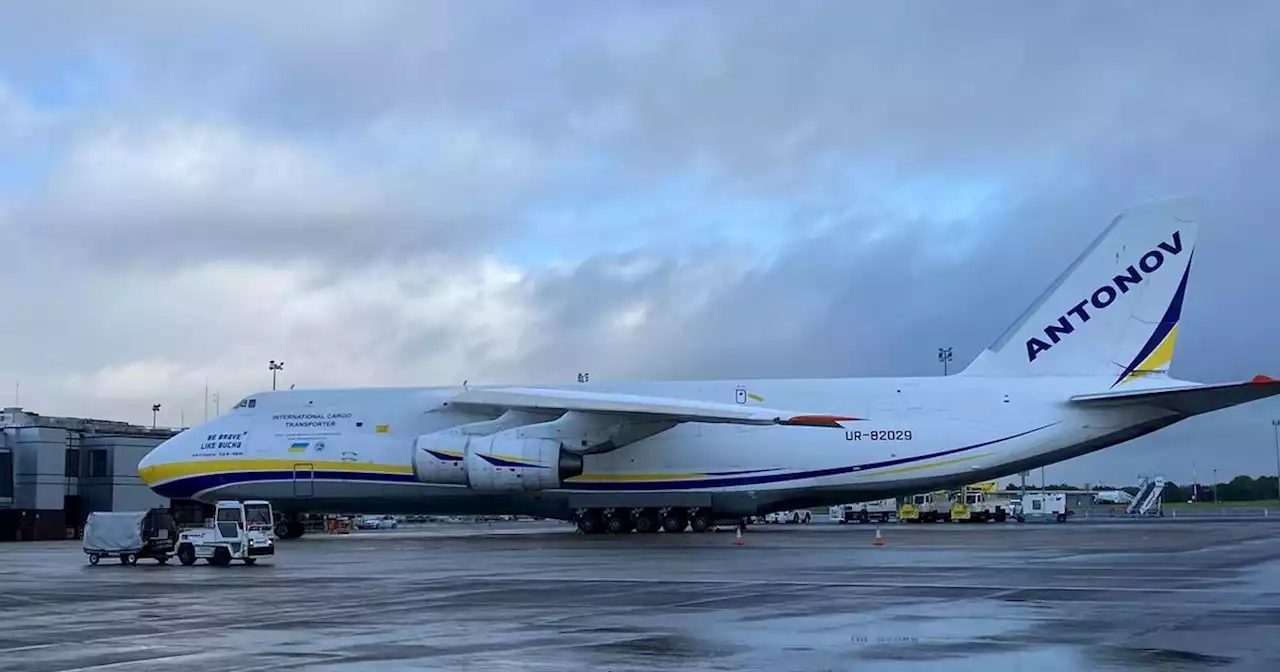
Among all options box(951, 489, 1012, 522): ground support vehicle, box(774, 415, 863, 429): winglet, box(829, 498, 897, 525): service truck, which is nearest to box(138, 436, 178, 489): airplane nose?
box(774, 415, 863, 429): winglet

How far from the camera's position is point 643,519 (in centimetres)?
4250

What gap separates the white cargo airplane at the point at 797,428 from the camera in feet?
127

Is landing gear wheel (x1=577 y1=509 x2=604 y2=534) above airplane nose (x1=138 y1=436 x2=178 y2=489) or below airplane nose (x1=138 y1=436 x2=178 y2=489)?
below

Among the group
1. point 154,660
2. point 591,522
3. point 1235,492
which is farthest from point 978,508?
point 1235,492

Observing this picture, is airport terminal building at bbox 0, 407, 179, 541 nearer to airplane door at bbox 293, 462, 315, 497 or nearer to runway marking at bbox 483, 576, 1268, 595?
airplane door at bbox 293, 462, 315, 497

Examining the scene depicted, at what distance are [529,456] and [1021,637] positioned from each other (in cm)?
2785

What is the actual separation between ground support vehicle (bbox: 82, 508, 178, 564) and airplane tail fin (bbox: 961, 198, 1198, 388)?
85.6 feet

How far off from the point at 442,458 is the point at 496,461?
1.97 m

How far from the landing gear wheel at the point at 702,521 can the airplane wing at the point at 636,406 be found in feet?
13.5

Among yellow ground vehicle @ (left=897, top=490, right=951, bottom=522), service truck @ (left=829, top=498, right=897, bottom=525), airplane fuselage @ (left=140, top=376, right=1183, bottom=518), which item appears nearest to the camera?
airplane fuselage @ (left=140, top=376, right=1183, bottom=518)

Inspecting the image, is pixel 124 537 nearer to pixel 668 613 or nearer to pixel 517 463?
pixel 517 463

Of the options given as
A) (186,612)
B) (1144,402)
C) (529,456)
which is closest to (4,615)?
(186,612)

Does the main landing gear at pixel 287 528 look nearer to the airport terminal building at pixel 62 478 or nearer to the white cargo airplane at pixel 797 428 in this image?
the white cargo airplane at pixel 797 428

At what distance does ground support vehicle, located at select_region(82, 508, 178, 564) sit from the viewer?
1120 inches
